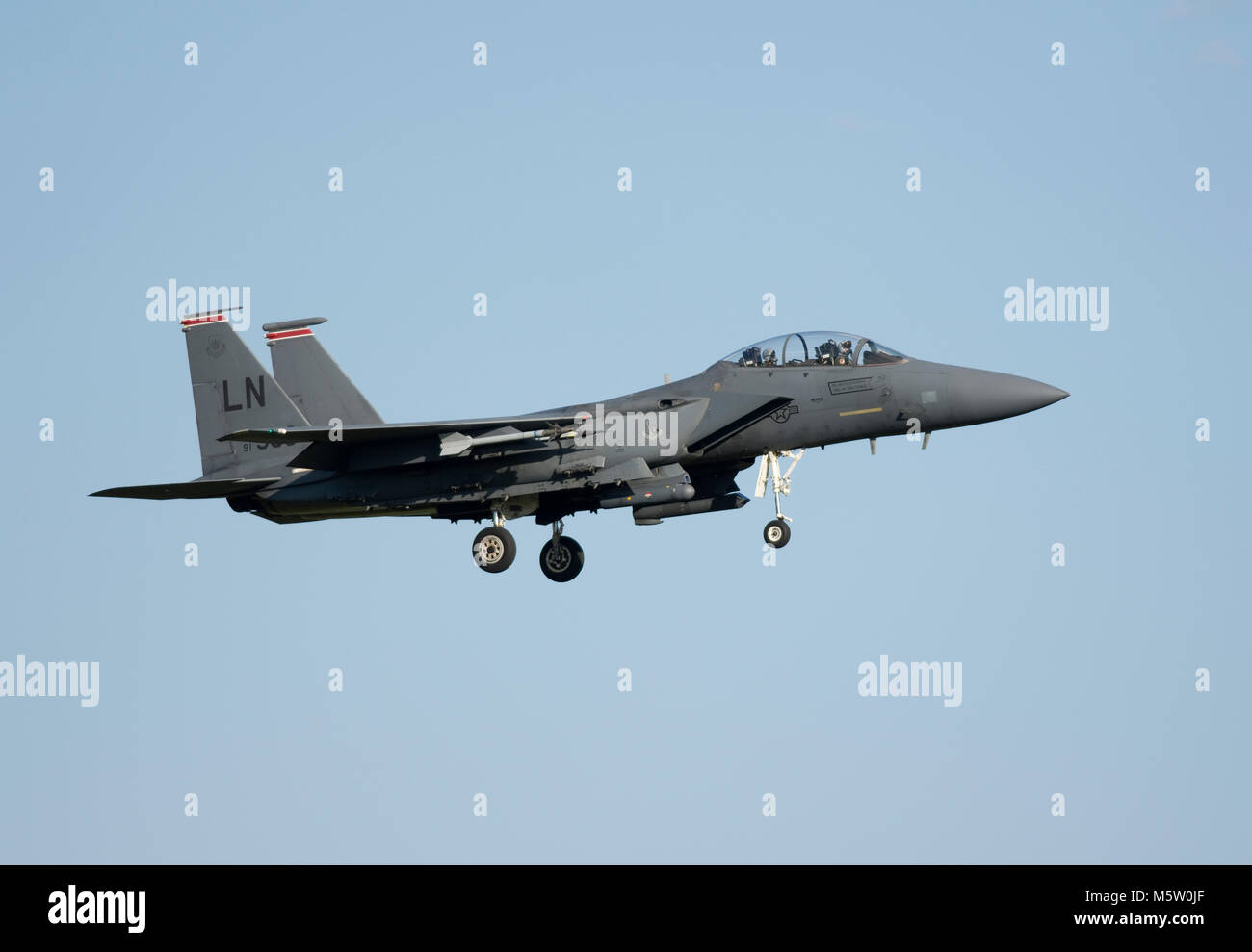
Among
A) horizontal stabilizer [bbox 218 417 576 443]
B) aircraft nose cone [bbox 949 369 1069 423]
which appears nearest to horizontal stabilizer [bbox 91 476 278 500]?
horizontal stabilizer [bbox 218 417 576 443]

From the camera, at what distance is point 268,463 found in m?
30.1

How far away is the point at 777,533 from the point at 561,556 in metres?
3.80

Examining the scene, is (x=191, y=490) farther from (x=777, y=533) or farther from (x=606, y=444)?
(x=777, y=533)

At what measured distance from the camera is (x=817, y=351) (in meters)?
29.0

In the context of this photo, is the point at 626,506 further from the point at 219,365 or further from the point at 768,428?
the point at 219,365

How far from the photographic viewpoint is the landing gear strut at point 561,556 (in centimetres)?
3017

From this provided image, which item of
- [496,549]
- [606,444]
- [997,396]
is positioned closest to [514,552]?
[496,549]

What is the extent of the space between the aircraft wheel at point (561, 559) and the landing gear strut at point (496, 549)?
83cm

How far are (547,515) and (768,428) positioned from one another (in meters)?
3.94

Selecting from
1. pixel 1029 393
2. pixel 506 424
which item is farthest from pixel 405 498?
pixel 1029 393

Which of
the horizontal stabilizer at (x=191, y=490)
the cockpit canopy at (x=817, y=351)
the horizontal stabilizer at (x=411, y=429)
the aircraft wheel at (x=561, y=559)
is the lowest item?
the aircraft wheel at (x=561, y=559)

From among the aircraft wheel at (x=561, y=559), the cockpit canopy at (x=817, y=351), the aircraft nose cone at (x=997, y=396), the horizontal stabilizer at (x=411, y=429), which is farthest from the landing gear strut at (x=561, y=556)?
the aircraft nose cone at (x=997, y=396)

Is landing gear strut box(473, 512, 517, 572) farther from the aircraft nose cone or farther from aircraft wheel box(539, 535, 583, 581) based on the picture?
the aircraft nose cone

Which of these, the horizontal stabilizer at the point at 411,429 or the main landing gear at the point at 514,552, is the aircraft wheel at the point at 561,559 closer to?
the main landing gear at the point at 514,552
